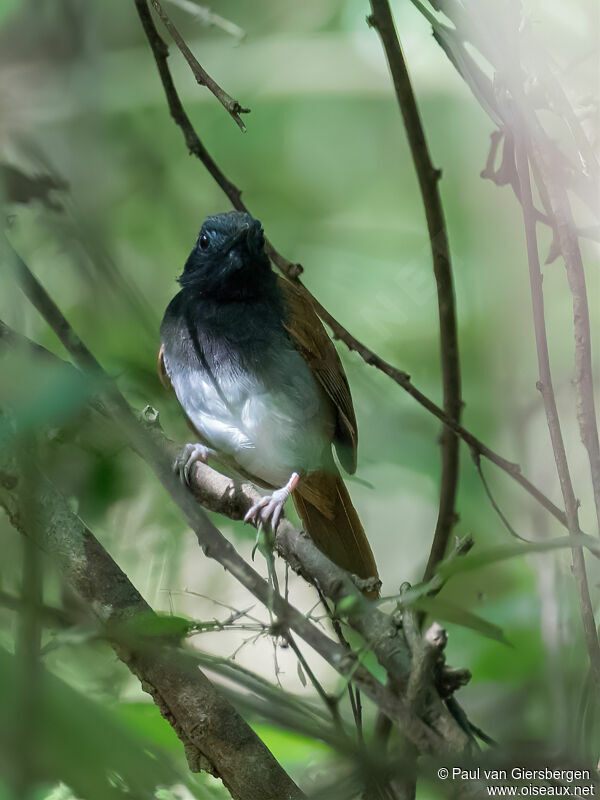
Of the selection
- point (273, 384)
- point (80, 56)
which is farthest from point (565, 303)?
point (80, 56)

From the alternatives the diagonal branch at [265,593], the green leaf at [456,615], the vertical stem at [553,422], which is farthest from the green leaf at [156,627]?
the vertical stem at [553,422]

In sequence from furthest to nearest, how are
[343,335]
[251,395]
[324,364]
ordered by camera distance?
[324,364], [251,395], [343,335]

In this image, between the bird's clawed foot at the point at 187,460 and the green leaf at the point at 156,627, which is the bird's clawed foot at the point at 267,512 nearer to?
the bird's clawed foot at the point at 187,460

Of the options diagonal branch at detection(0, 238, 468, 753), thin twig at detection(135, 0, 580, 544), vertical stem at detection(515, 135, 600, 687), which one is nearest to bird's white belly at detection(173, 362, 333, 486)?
thin twig at detection(135, 0, 580, 544)

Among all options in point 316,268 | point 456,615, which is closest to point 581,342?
point 456,615

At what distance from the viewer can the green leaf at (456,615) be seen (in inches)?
48.4

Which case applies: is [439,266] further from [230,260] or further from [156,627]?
[156,627]

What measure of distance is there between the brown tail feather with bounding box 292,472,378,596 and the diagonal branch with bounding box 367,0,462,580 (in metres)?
0.46

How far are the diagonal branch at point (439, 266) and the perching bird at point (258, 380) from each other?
428 mm

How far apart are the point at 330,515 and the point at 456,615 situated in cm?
188

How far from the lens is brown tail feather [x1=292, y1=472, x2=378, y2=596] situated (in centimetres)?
306

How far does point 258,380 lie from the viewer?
10.0 ft

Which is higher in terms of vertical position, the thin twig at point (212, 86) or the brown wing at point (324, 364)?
the brown wing at point (324, 364)

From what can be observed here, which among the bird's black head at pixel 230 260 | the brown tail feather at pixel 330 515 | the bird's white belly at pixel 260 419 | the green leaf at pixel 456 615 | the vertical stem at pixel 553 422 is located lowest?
the green leaf at pixel 456 615
